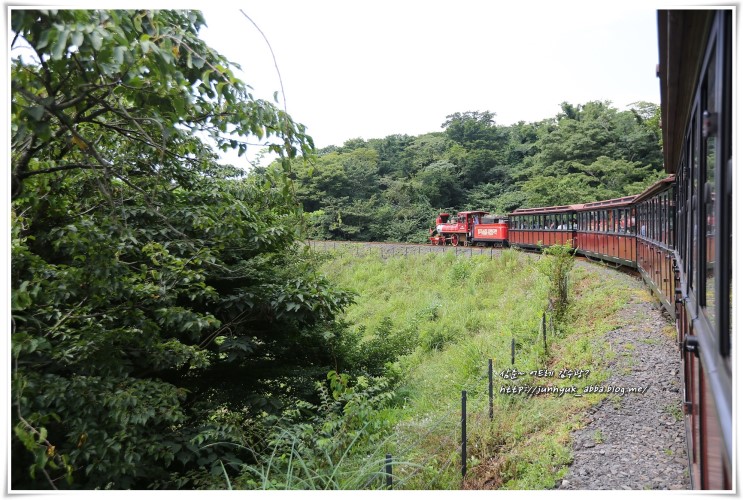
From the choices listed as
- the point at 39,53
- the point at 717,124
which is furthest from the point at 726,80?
the point at 39,53

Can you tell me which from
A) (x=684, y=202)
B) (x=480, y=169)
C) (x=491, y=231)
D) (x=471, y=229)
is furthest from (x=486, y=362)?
(x=480, y=169)

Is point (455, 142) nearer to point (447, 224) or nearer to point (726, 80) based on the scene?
point (447, 224)

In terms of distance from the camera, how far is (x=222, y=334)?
18.7 ft

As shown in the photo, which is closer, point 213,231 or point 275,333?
point 213,231

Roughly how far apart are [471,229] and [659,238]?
1895 centimetres

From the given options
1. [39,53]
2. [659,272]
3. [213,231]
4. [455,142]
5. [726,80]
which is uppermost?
[455,142]

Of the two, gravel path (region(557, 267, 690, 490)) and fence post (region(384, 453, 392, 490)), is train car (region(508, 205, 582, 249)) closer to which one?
gravel path (region(557, 267, 690, 490))

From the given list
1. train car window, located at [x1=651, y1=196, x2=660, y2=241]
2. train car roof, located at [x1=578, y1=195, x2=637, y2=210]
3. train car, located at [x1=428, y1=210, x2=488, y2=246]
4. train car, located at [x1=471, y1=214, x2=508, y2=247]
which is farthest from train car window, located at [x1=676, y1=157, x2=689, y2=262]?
train car, located at [x1=428, y1=210, x2=488, y2=246]

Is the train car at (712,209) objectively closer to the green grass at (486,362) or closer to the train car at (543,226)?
the green grass at (486,362)

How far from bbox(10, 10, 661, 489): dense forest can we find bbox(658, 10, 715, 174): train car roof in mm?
1920

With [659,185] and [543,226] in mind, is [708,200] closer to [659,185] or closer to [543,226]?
[659,185]

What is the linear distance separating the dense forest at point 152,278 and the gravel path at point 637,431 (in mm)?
2048

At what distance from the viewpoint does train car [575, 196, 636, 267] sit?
12297 millimetres

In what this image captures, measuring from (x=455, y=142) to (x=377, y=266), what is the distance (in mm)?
15905
